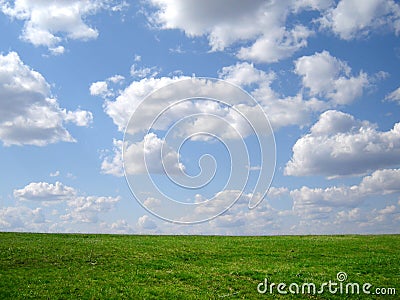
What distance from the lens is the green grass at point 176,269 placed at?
24.3 metres

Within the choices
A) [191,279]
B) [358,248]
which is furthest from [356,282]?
[358,248]

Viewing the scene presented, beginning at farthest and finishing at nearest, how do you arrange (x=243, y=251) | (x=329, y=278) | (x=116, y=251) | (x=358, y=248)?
(x=358, y=248) < (x=243, y=251) < (x=116, y=251) < (x=329, y=278)

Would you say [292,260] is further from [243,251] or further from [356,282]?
[356,282]

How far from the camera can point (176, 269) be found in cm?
2997

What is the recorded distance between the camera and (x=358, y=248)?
43.0m

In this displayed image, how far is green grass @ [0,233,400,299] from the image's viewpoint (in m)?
24.3

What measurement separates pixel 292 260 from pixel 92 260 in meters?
16.3

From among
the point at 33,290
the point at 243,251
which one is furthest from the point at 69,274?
the point at 243,251

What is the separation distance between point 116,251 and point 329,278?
16.8 meters

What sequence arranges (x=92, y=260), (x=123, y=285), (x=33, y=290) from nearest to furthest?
(x=33, y=290)
(x=123, y=285)
(x=92, y=260)

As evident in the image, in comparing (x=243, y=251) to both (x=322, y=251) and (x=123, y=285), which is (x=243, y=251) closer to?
(x=322, y=251)

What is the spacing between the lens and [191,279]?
27.3 meters

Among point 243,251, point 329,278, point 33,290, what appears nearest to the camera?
point 33,290

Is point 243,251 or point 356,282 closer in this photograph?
point 356,282
